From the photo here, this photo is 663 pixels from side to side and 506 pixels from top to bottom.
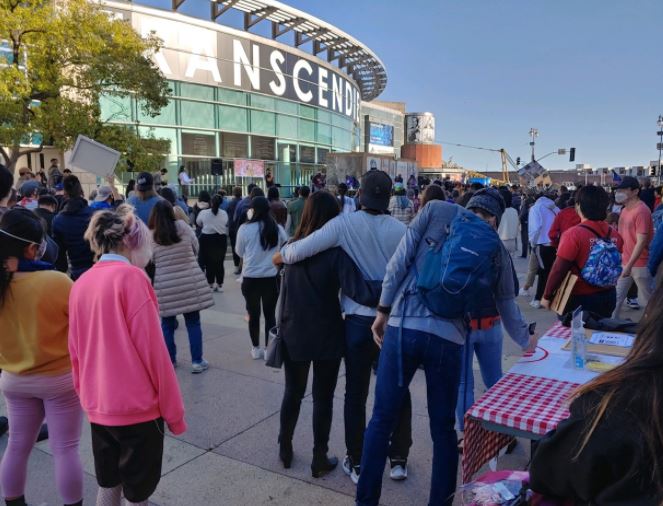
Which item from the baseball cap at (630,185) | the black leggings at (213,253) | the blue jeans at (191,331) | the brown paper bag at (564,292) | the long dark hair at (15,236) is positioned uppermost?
the baseball cap at (630,185)

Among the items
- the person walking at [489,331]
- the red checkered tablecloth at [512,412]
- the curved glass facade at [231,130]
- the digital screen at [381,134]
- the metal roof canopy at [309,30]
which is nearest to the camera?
the red checkered tablecloth at [512,412]

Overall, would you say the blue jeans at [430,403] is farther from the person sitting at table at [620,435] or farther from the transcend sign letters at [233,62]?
the transcend sign letters at [233,62]

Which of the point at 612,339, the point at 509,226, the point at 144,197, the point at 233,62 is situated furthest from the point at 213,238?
the point at 233,62

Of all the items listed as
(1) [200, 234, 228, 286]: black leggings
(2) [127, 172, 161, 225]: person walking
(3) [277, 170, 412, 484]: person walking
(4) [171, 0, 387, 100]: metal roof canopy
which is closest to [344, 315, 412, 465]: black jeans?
(3) [277, 170, 412, 484]: person walking

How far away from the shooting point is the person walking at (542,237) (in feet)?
26.3

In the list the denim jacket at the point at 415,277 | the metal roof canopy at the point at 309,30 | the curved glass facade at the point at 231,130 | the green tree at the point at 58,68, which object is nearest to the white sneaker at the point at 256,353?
the denim jacket at the point at 415,277

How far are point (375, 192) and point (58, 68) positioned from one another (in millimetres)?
14367

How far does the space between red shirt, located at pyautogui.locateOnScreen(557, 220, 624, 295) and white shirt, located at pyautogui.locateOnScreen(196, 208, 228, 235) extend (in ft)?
19.4

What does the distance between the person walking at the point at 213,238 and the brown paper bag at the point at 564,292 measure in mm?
5958

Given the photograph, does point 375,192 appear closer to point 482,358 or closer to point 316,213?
point 316,213

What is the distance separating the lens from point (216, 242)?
8.73 meters

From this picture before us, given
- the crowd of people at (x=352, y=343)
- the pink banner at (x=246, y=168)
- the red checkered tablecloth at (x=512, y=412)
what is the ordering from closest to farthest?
the crowd of people at (x=352, y=343), the red checkered tablecloth at (x=512, y=412), the pink banner at (x=246, y=168)

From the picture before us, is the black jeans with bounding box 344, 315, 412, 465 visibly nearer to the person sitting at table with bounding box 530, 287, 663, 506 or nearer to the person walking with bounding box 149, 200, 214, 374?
→ the person sitting at table with bounding box 530, 287, 663, 506

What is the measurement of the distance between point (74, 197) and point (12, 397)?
2.81 m
